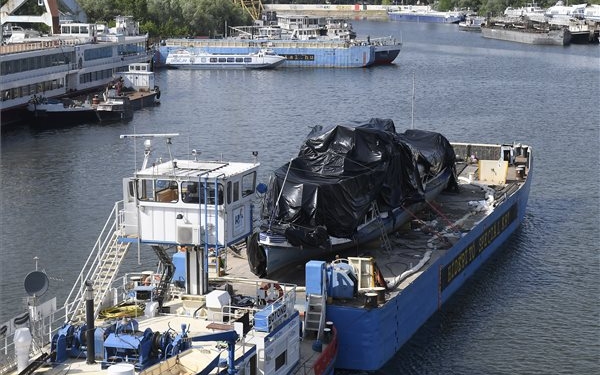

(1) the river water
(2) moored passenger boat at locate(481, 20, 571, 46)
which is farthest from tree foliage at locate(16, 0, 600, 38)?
(2) moored passenger boat at locate(481, 20, 571, 46)

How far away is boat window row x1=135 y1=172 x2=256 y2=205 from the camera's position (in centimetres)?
2520

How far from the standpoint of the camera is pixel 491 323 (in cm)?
3309

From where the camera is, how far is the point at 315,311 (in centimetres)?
2652

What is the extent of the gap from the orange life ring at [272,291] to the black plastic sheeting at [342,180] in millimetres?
3425

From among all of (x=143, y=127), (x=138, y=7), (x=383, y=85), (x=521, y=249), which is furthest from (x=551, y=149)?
(x=138, y=7)

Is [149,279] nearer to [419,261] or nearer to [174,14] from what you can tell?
[419,261]

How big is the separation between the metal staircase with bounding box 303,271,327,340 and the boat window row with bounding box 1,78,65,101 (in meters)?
49.5

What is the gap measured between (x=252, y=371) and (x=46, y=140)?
1807 inches

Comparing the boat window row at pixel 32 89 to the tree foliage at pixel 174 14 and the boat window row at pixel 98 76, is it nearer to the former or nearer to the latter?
the boat window row at pixel 98 76

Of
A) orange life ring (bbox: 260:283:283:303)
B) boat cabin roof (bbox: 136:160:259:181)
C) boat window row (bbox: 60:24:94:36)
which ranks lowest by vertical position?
orange life ring (bbox: 260:283:283:303)

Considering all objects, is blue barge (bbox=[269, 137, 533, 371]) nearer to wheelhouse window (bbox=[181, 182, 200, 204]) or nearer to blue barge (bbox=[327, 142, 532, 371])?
blue barge (bbox=[327, 142, 532, 371])

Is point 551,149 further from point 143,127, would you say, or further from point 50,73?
point 50,73

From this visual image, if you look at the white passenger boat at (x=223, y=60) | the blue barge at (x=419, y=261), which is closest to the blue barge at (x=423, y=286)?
the blue barge at (x=419, y=261)

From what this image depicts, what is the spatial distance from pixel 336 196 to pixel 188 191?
5900 millimetres
